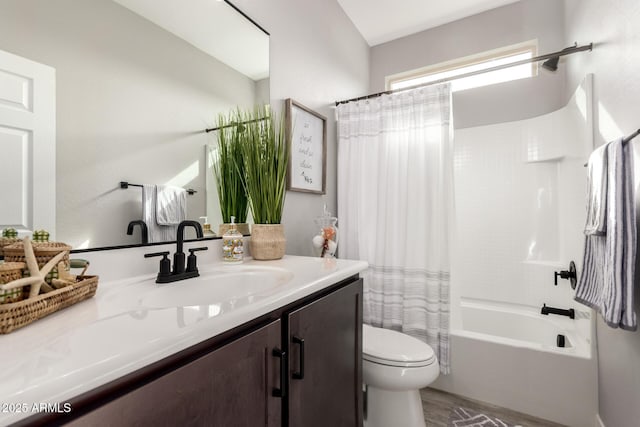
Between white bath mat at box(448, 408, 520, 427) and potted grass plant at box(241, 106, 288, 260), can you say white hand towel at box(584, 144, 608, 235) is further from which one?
potted grass plant at box(241, 106, 288, 260)

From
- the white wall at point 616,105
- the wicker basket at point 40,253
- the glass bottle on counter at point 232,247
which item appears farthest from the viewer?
the glass bottle on counter at point 232,247

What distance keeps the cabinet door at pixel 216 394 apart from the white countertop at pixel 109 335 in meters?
0.05

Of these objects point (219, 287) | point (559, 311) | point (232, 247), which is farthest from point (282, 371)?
point (559, 311)

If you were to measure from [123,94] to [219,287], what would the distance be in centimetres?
69

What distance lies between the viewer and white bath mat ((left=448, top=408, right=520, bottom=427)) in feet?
5.49

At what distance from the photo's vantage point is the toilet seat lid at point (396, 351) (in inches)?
55.9

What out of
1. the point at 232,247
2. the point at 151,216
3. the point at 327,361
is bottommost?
the point at 327,361

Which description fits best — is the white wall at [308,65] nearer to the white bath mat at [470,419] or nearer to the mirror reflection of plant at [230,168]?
the mirror reflection of plant at [230,168]

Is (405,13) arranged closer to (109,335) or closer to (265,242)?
(265,242)

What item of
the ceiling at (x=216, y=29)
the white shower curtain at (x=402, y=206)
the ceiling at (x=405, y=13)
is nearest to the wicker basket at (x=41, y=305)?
the ceiling at (x=216, y=29)

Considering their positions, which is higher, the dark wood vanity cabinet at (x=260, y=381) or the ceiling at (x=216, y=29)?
the ceiling at (x=216, y=29)

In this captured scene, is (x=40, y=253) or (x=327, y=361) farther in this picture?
(x=327, y=361)

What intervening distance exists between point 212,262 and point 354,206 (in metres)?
1.09

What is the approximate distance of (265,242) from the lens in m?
1.38
